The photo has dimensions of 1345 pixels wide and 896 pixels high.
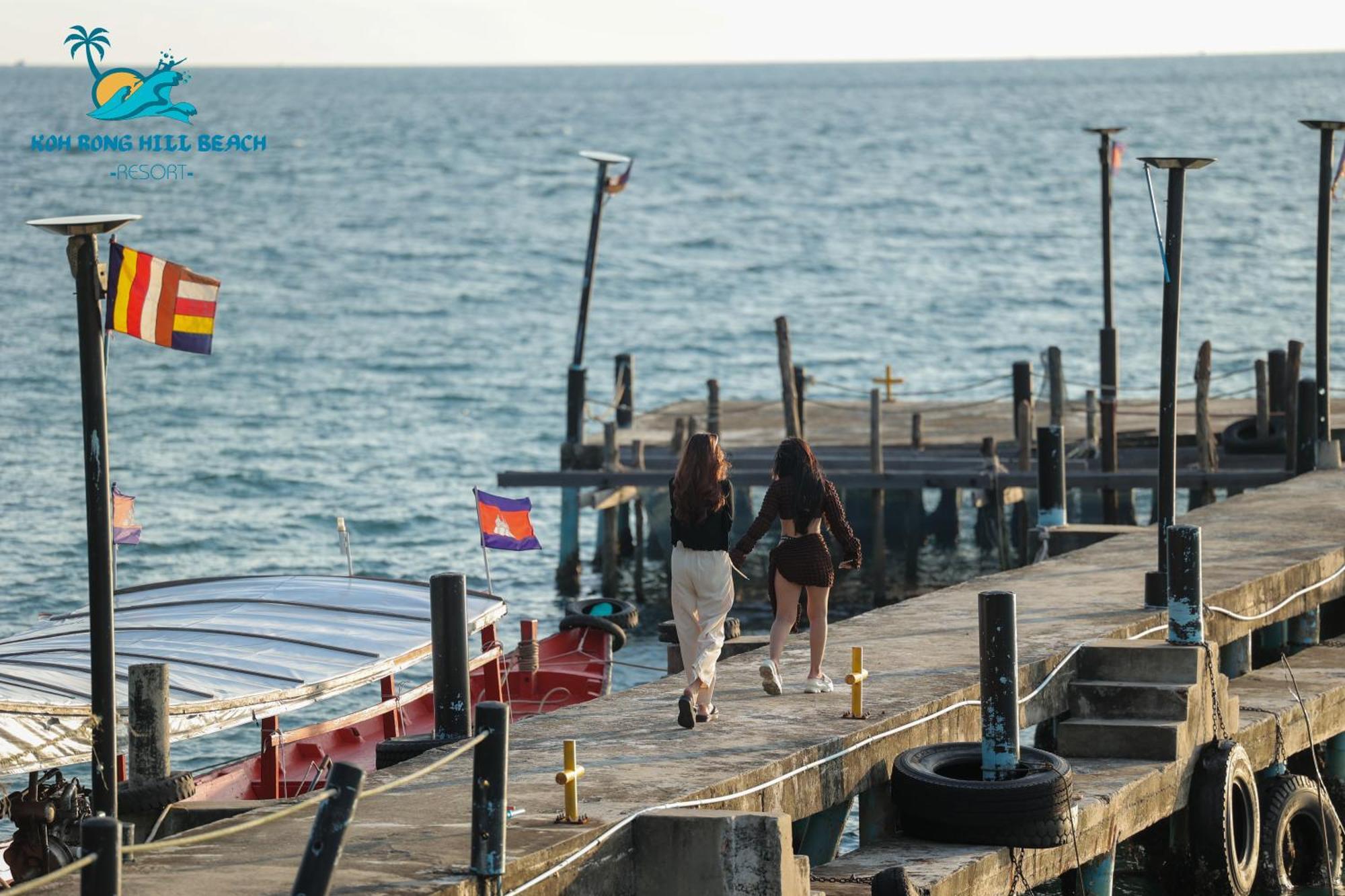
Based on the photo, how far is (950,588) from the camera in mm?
17875

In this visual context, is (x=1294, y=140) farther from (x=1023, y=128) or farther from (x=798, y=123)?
(x=798, y=123)

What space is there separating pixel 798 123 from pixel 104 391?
172 m

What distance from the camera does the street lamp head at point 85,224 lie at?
10.6m

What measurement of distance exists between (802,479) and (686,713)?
1640 millimetres

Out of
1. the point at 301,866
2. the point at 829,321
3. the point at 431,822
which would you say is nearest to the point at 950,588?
the point at 431,822

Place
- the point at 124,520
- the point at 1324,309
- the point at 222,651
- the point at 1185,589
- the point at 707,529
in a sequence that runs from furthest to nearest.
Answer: the point at 1324,309
the point at 124,520
the point at 222,651
the point at 1185,589
the point at 707,529

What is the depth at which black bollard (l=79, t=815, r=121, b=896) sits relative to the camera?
817cm

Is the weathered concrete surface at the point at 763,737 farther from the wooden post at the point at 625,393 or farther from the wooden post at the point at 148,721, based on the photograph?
the wooden post at the point at 625,393

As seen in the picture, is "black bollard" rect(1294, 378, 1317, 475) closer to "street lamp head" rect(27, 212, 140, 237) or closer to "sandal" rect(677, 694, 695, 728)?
"sandal" rect(677, 694, 695, 728)

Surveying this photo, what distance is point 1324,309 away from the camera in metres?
23.4

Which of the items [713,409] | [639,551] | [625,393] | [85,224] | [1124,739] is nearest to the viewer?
[85,224]

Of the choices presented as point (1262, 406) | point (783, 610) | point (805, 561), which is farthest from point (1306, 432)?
point (805, 561)

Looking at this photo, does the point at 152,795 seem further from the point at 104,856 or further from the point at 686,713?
the point at 104,856

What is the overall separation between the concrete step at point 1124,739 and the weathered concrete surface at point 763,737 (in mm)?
183
